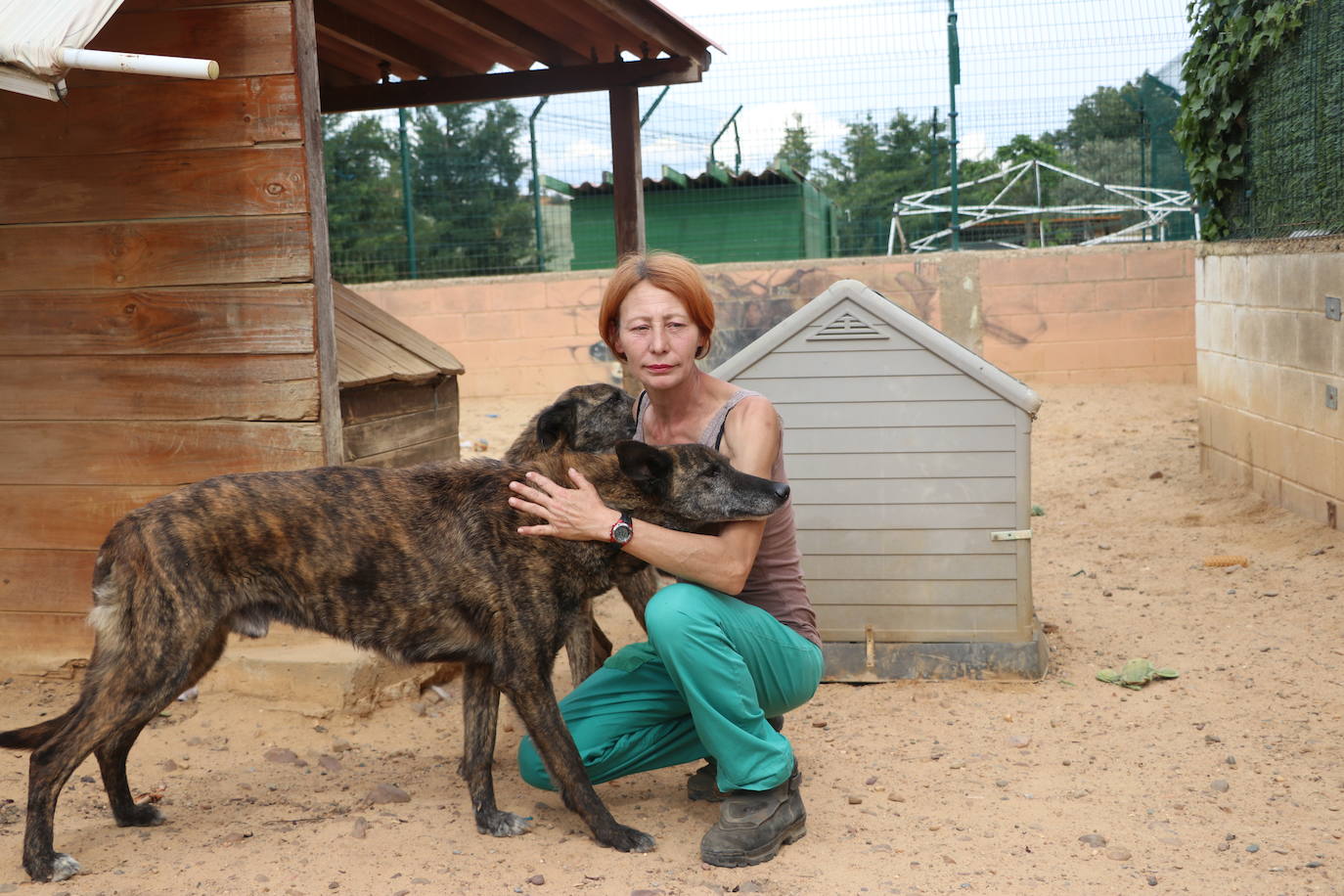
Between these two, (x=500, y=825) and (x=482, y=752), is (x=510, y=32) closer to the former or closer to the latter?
(x=482, y=752)

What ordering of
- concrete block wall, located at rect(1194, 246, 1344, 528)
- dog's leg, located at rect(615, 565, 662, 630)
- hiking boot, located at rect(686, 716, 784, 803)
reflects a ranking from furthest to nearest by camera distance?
concrete block wall, located at rect(1194, 246, 1344, 528), dog's leg, located at rect(615, 565, 662, 630), hiking boot, located at rect(686, 716, 784, 803)

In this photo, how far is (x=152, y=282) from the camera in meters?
4.21

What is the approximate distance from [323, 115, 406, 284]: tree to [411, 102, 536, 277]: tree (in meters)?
0.46

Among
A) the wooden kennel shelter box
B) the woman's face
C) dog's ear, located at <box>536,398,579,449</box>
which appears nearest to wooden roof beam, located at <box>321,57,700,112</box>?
the wooden kennel shelter box

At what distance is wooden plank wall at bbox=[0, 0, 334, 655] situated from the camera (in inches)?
158

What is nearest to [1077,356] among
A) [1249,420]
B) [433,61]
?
[1249,420]

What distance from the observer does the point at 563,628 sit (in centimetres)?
321

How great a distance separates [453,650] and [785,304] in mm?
9058

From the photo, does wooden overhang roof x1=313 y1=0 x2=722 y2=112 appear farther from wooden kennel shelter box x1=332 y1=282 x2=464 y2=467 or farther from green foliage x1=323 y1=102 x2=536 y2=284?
green foliage x1=323 y1=102 x2=536 y2=284

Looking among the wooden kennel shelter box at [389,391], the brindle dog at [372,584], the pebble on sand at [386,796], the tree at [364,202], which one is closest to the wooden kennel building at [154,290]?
the wooden kennel shelter box at [389,391]

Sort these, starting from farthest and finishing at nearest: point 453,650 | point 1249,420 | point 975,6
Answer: point 975,6
point 1249,420
point 453,650

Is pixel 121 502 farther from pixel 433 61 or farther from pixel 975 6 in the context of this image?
pixel 975 6

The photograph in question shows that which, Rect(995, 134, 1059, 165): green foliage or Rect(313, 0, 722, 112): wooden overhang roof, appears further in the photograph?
Rect(995, 134, 1059, 165): green foliage

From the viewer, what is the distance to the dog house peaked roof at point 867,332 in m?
4.35
